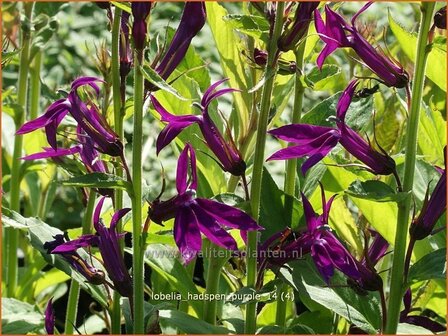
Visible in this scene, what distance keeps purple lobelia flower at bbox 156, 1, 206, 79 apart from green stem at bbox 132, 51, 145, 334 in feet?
0.23

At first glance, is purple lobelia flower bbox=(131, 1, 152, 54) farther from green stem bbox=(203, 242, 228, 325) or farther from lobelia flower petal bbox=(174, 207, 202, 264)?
green stem bbox=(203, 242, 228, 325)

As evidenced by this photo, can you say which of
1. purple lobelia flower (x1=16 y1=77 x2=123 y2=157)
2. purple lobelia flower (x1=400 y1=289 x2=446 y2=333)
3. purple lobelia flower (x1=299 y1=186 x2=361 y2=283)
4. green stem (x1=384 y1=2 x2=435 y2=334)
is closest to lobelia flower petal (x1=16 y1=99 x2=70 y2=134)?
purple lobelia flower (x1=16 y1=77 x2=123 y2=157)

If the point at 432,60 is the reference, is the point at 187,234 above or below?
below

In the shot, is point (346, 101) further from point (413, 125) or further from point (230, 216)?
point (230, 216)

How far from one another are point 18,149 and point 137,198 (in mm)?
634

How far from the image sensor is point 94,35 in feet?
12.7

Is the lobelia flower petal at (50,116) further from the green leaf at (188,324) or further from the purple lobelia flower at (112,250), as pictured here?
the green leaf at (188,324)

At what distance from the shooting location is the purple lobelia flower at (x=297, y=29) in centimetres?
99

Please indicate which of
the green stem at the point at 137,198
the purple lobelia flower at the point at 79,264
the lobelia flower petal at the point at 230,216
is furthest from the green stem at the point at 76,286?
the lobelia flower petal at the point at 230,216

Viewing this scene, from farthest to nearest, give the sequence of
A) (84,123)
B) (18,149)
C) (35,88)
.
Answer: (35,88) < (18,149) < (84,123)

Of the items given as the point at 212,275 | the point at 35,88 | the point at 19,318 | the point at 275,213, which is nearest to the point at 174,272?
the point at 212,275

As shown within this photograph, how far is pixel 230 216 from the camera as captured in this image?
36.8 inches

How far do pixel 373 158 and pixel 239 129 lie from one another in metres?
0.27

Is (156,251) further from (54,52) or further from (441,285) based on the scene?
(54,52)
